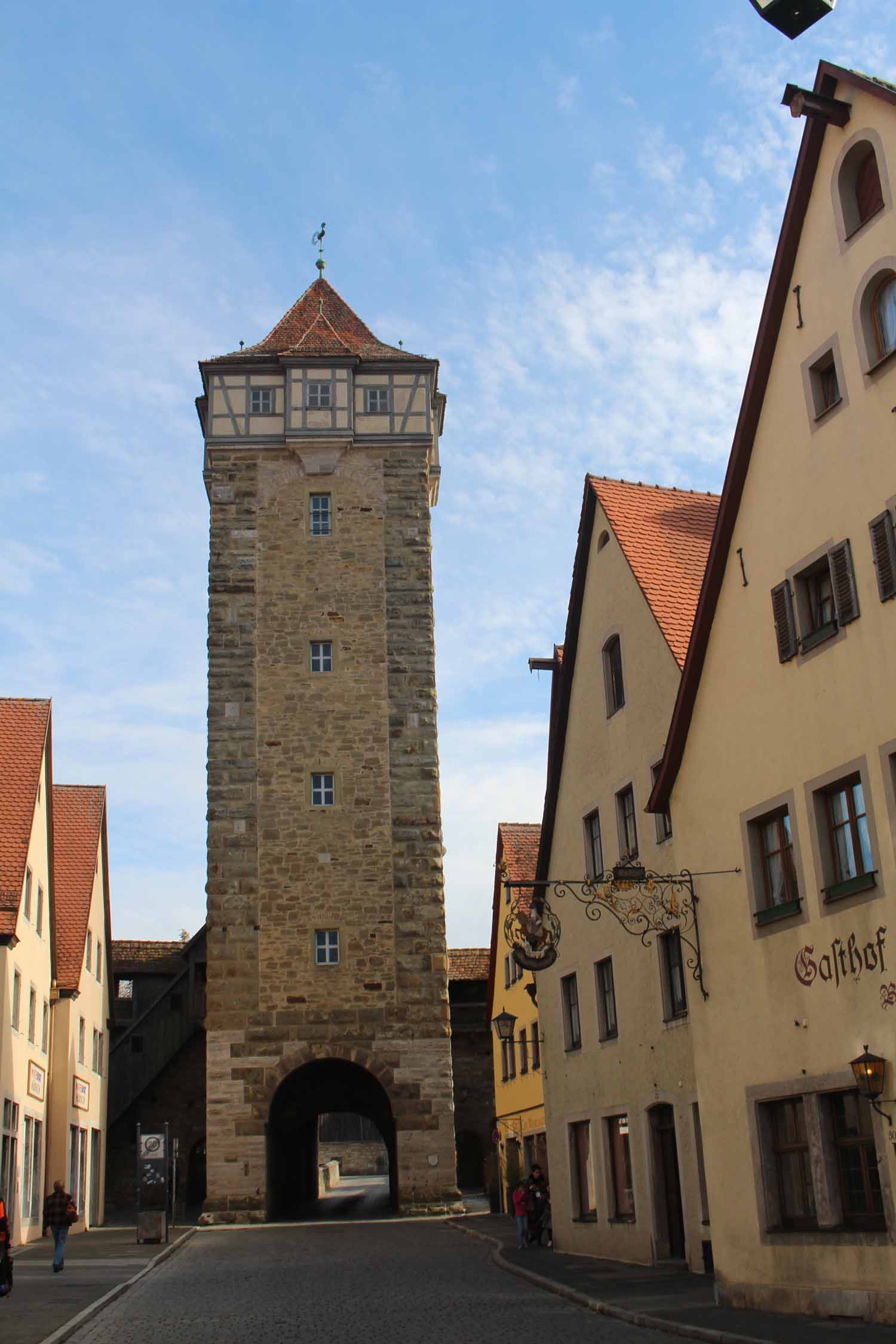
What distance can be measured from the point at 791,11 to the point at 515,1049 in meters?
28.4

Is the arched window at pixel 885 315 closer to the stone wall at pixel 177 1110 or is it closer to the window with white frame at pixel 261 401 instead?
the window with white frame at pixel 261 401

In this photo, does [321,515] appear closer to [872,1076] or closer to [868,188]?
[868,188]

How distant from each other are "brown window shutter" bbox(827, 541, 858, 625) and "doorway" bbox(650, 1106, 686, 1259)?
7.57m

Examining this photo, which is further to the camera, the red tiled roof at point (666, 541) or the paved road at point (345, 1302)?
the red tiled roof at point (666, 541)

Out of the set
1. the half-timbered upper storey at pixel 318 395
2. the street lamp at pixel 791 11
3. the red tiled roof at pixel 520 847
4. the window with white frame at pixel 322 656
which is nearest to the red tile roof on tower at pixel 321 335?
the half-timbered upper storey at pixel 318 395

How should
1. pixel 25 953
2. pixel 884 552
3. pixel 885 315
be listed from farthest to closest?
pixel 25 953, pixel 885 315, pixel 884 552

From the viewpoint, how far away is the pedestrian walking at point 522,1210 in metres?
20.8

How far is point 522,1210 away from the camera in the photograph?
2081 centimetres

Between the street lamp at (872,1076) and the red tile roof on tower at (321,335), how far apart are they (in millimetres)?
27101

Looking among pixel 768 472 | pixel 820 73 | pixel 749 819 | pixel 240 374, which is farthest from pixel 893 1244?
pixel 240 374

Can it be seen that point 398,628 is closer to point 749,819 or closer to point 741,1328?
point 749,819

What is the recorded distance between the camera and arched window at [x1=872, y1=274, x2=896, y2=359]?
1192 cm

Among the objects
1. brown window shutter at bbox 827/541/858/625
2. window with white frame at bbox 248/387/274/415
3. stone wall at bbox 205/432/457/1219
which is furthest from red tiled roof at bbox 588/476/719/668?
window with white frame at bbox 248/387/274/415

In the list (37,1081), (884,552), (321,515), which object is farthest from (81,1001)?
(884,552)
